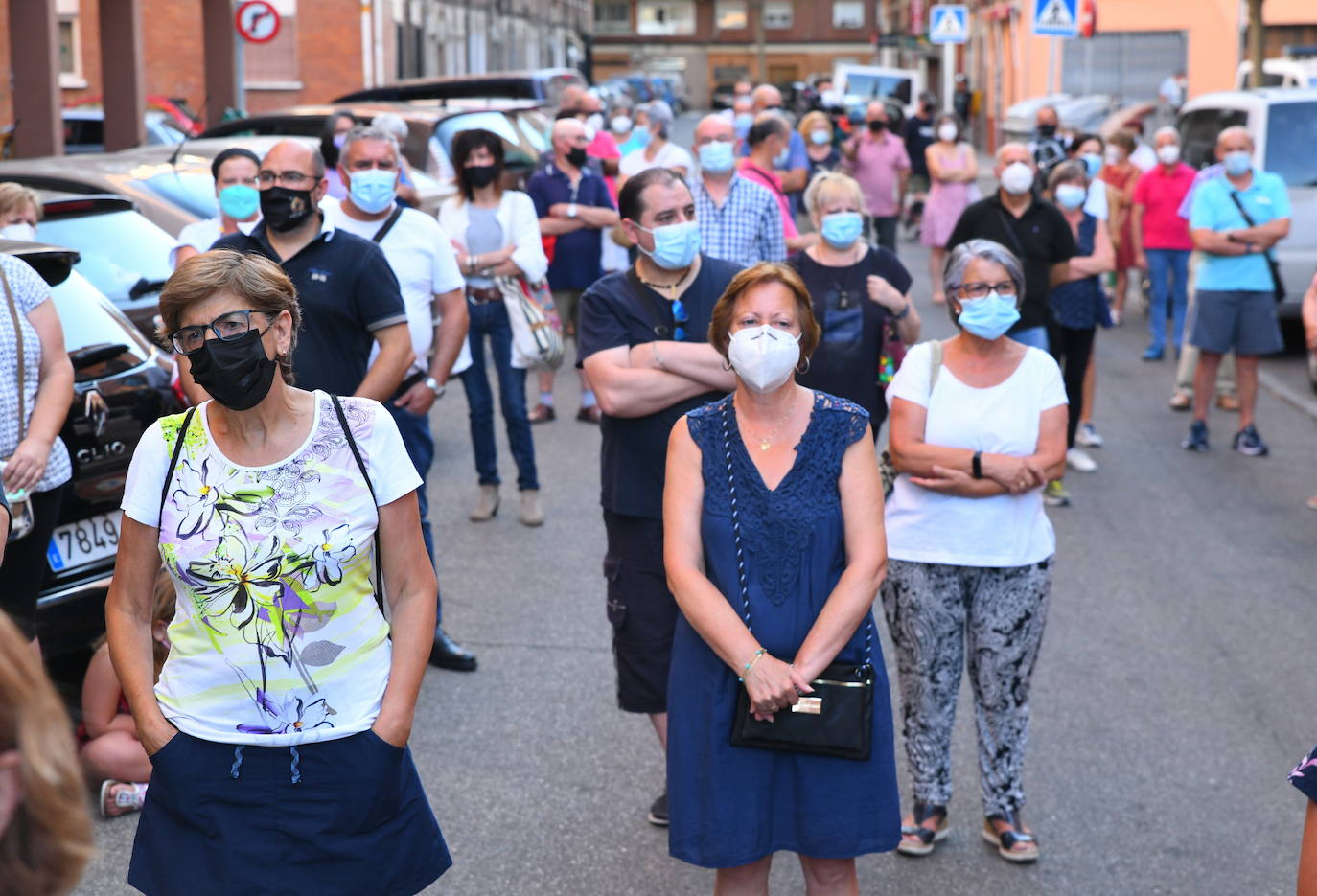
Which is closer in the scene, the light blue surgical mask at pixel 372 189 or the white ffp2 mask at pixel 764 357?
the white ffp2 mask at pixel 764 357

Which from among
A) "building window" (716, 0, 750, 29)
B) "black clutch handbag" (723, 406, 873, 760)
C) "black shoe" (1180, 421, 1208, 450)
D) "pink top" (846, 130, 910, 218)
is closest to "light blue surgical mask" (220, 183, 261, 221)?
"black clutch handbag" (723, 406, 873, 760)

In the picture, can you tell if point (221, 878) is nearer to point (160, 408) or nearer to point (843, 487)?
point (843, 487)

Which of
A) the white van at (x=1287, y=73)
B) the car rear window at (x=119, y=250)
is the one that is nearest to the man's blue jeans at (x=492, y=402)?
the car rear window at (x=119, y=250)

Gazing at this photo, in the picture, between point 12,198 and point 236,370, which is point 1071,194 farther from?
point 236,370

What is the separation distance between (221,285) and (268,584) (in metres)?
0.61

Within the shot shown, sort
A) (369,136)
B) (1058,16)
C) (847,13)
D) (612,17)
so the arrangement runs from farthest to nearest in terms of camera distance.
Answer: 1. (612,17)
2. (847,13)
3. (1058,16)
4. (369,136)

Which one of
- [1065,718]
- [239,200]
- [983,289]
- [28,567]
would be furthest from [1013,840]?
Result: [239,200]

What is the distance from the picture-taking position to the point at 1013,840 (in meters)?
4.88

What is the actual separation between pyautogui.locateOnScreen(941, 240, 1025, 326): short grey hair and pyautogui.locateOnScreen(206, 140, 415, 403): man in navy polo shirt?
5.73 feet

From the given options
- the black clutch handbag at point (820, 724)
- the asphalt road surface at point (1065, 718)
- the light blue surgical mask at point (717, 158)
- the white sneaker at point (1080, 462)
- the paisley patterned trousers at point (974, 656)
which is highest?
the light blue surgical mask at point (717, 158)

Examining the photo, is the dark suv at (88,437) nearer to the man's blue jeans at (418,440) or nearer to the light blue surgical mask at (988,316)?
the man's blue jeans at (418,440)

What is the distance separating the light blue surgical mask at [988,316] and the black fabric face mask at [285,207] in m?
2.11

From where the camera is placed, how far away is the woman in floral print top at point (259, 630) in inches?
127

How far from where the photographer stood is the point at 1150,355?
14.0 metres
